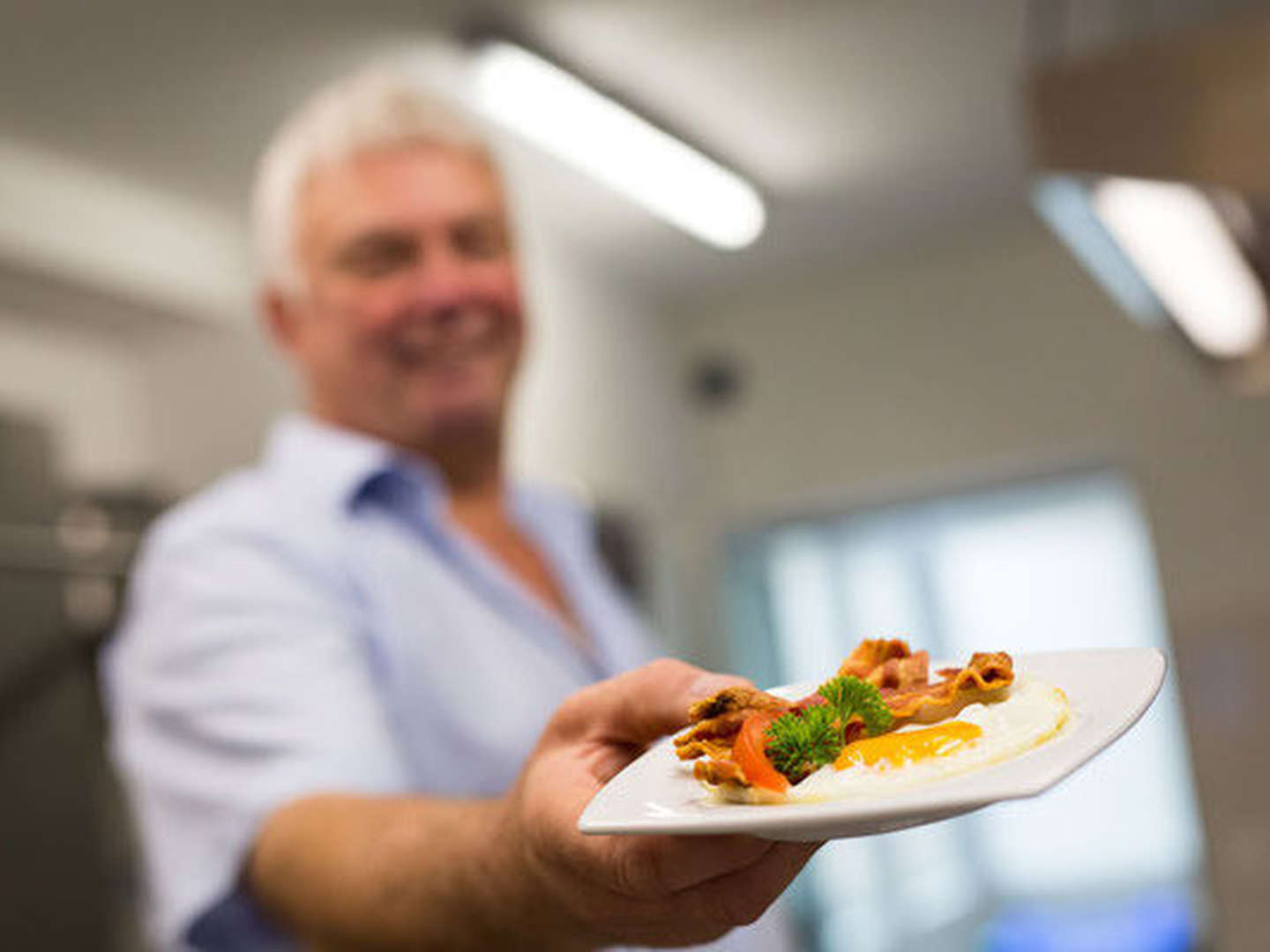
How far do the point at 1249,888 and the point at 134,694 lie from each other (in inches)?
103

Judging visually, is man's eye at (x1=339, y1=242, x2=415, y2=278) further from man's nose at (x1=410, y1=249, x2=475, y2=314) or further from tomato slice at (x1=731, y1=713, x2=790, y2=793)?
tomato slice at (x1=731, y1=713, x2=790, y2=793)

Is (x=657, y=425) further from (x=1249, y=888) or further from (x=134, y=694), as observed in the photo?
(x=134, y=694)

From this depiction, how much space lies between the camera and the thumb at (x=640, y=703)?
0.44 meters

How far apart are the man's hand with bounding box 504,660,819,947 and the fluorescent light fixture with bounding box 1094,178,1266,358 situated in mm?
811

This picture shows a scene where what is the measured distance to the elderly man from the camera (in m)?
0.71

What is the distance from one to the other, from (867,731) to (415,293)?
1.65ft

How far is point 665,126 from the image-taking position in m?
2.24

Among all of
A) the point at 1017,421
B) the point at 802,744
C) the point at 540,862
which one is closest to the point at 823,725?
the point at 802,744

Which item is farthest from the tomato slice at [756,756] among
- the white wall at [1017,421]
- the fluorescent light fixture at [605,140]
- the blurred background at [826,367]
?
the white wall at [1017,421]

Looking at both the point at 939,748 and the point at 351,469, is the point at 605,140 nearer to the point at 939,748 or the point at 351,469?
the point at 351,469

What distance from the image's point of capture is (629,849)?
0.43 meters

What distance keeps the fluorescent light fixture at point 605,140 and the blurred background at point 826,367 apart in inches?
1.5

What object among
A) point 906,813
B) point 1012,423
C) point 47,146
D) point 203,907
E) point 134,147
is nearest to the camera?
point 906,813

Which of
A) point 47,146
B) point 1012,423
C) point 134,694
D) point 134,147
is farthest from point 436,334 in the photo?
point 1012,423
